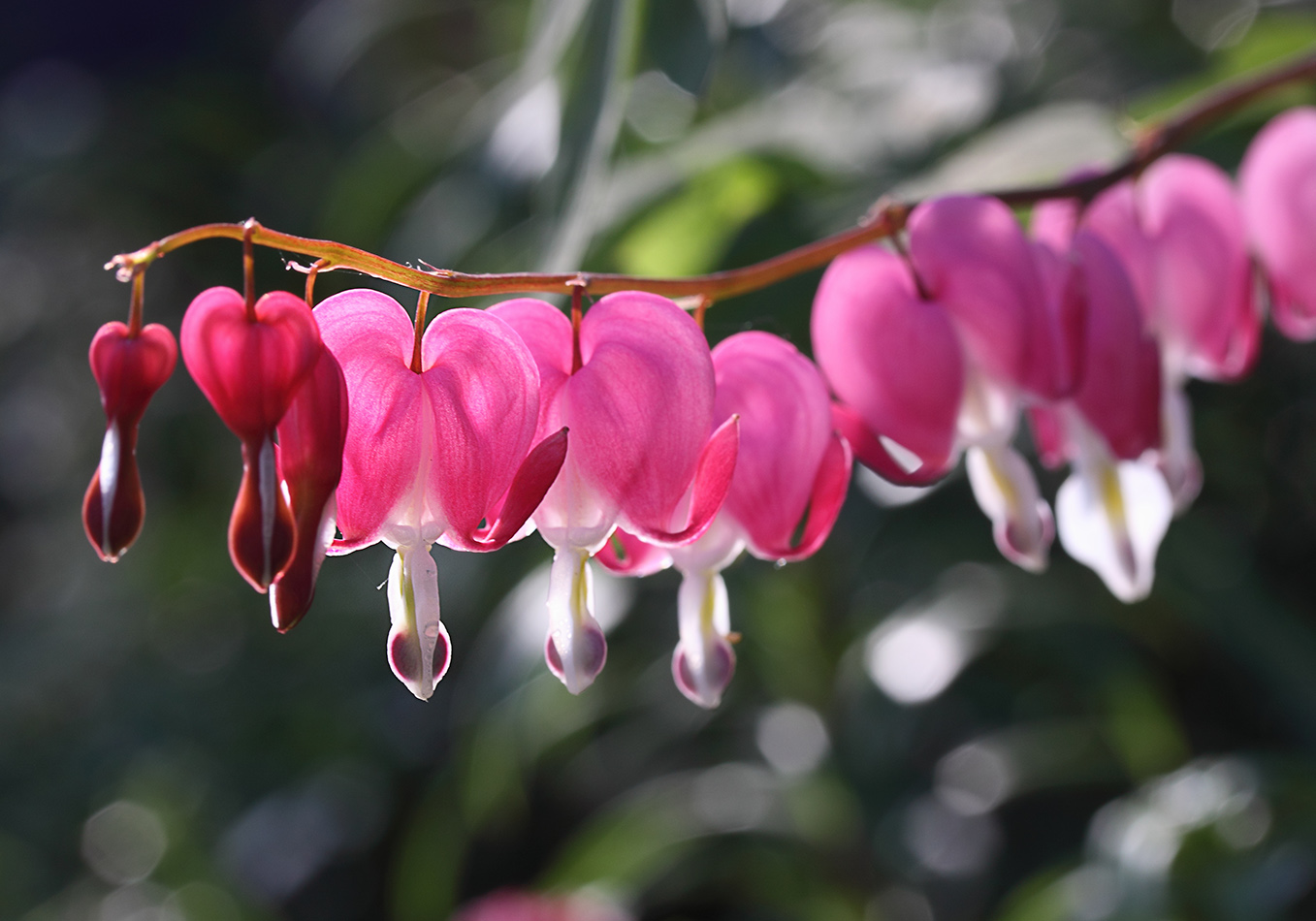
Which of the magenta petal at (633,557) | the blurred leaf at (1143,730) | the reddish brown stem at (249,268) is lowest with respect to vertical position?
the blurred leaf at (1143,730)

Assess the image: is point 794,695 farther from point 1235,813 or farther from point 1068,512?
point 1068,512

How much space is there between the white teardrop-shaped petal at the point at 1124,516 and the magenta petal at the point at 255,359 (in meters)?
0.36

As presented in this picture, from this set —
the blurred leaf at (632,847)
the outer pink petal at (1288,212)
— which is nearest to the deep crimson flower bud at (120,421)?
the outer pink petal at (1288,212)

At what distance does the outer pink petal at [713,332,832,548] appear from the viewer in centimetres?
43

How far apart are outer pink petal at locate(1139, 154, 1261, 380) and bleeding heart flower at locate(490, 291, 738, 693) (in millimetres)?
297

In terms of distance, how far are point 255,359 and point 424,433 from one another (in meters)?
0.06

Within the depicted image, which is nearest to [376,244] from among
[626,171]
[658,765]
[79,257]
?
[626,171]

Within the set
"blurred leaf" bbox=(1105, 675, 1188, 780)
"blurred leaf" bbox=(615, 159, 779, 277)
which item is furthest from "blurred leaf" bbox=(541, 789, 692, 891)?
"blurred leaf" bbox=(615, 159, 779, 277)

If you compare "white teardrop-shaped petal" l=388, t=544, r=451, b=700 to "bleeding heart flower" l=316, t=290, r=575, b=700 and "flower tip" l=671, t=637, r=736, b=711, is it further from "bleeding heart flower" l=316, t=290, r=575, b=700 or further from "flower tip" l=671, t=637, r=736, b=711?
"flower tip" l=671, t=637, r=736, b=711

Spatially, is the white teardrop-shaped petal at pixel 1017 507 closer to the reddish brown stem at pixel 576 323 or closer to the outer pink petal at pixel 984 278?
the outer pink petal at pixel 984 278

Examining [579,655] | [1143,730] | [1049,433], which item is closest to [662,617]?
[1143,730]

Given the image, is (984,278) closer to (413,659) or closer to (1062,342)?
(1062,342)

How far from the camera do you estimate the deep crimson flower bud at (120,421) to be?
339 mm

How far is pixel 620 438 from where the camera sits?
391 millimetres
